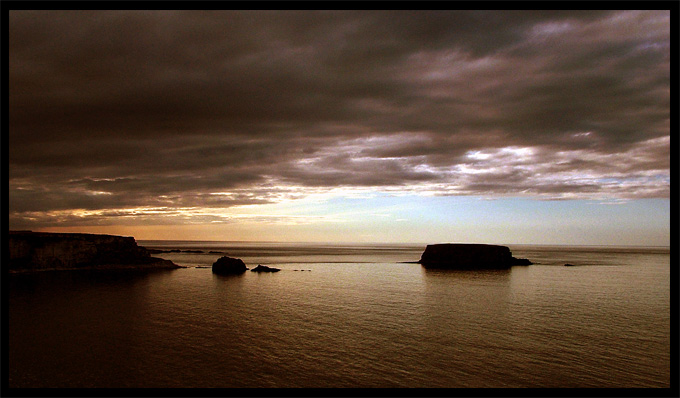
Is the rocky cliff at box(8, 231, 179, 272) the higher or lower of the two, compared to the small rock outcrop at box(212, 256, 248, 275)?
higher

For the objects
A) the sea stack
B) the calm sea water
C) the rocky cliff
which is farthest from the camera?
the sea stack

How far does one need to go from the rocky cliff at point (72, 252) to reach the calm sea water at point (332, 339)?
24.7 m

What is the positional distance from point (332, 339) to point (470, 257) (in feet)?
345

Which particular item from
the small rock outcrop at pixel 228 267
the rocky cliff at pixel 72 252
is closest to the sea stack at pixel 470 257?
the small rock outcrop at pixel 228 267

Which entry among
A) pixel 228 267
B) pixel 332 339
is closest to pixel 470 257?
pixel 228 267

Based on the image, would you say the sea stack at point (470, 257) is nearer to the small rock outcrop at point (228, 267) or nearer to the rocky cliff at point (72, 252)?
the small rock outcrop at point (228, 267)

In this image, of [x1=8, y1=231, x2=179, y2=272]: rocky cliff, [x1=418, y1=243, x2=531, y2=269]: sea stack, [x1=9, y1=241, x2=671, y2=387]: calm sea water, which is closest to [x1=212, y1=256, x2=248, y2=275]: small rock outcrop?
[x1=8, y1=231, x2=179, y2=272]: rocky cliff

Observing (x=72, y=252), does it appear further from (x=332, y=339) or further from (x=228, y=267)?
(x=332, y=339)

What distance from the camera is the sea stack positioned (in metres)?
124

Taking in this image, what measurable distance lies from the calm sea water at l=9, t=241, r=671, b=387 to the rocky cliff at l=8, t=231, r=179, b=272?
24712 mm

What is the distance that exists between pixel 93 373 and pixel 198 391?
16137 mm

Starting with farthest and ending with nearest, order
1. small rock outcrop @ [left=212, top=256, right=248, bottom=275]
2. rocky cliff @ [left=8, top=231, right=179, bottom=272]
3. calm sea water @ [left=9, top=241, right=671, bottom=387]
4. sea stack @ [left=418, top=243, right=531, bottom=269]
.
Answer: sea stack @ [left=418, top=243, right=531, bottom=269] → small rock outcrop @ [left=212, top=256, right=248, bottom=275] → rocky cliff @ [left=8, top=231, right=179, bottom=272] → calm sea water @ [left=9, top=241, right=671, bottom=387]

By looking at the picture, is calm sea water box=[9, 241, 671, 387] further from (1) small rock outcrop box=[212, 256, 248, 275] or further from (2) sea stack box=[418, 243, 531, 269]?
(2) sea stack box=[418, 243, 531, 269]

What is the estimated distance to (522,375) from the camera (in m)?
25.2
